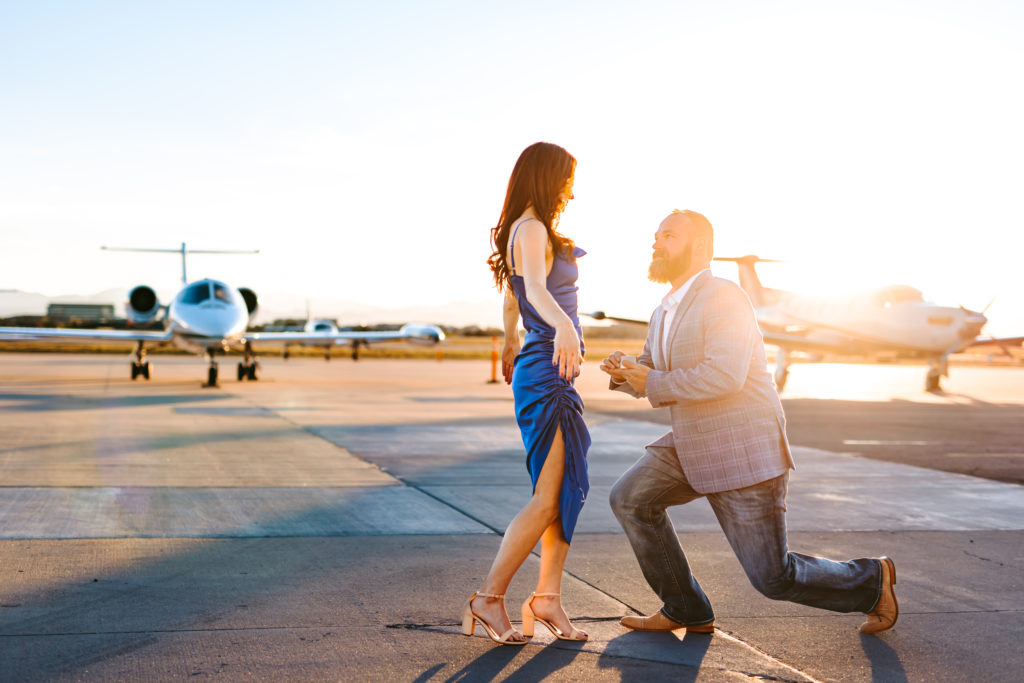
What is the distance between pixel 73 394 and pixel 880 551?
17060mm

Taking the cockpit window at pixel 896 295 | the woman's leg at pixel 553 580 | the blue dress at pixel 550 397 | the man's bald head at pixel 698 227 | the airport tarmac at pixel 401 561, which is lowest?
the airport tarmac at pixel 401 561

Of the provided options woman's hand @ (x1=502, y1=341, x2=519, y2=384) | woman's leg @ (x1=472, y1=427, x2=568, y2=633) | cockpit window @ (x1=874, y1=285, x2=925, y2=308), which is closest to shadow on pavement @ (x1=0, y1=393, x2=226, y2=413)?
woman's hand @ (x1=502, y1=341, x2=519, y2=384)

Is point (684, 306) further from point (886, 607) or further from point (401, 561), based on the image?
point (401, 561)

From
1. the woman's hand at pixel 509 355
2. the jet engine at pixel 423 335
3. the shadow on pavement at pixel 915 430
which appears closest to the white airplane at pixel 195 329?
the jet engine at pixel 423 335

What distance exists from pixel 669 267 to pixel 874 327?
922 inches

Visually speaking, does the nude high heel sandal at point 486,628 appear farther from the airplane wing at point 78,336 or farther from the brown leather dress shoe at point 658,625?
the airplane wing at point 78,336

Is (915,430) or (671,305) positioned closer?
(671,305)

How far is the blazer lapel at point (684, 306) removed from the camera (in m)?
3.42

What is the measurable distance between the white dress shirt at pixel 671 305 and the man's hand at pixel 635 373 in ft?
0.79

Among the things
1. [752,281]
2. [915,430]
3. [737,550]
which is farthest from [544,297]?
[752,281]

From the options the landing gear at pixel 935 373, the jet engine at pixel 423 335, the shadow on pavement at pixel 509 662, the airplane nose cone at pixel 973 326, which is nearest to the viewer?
the shadow on pavement at pixel 509 662

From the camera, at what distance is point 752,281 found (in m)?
30.4

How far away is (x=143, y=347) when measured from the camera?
24359mm

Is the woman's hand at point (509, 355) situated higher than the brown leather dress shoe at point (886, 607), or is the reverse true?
the woman's hand at point (509, 355)
